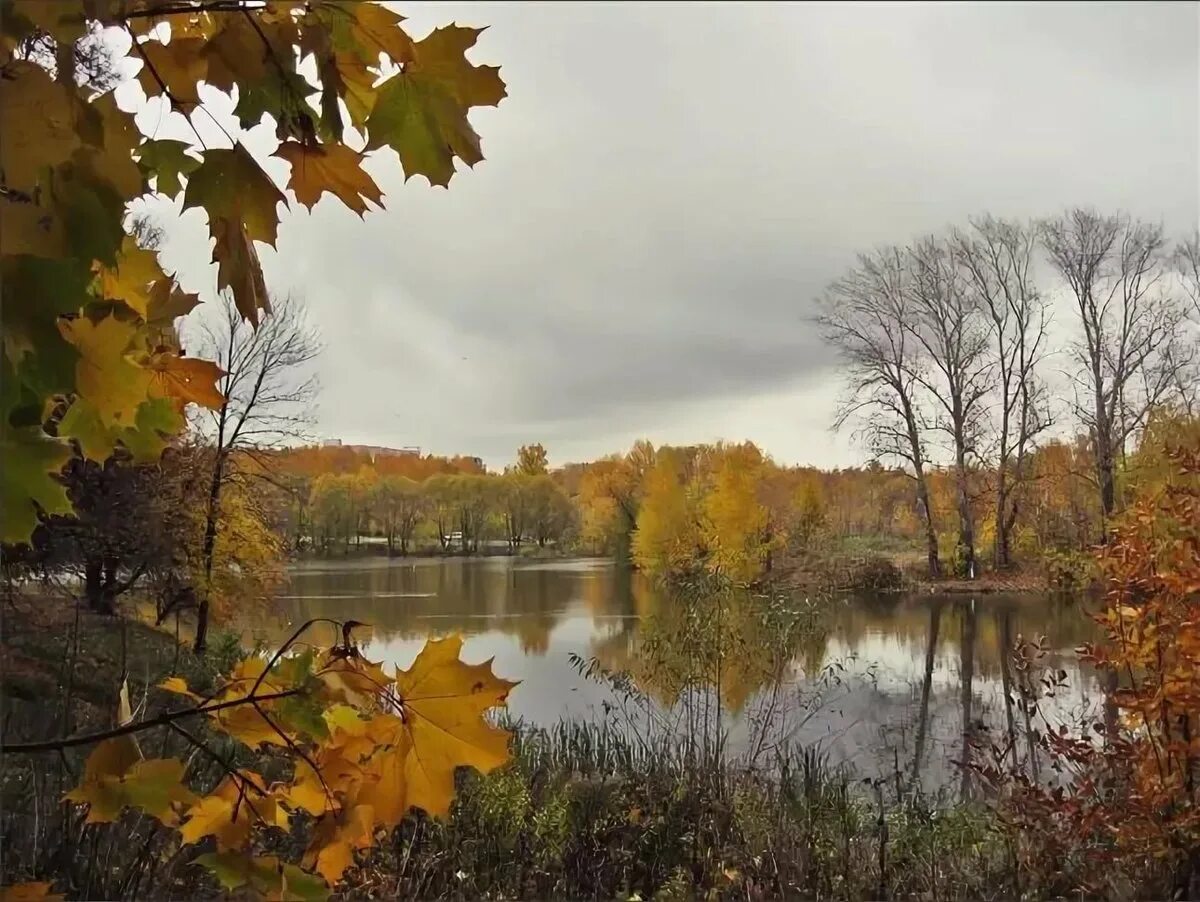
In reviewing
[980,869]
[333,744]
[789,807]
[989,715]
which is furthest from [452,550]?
[333,744]

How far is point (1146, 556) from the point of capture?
164cm

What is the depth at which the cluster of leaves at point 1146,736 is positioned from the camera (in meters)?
1.59

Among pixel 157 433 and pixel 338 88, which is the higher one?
pixel 338 88

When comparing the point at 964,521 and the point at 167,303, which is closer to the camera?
the point at 167,303

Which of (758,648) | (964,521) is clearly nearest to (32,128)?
(758,648)

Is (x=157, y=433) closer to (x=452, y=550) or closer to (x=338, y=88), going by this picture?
(x=338, y=88)

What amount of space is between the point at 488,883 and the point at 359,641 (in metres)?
1.72

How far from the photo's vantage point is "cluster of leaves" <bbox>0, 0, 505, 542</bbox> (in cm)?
29

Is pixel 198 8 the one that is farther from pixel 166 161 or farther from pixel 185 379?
pixel 185 379

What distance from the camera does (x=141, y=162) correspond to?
38 centimetres

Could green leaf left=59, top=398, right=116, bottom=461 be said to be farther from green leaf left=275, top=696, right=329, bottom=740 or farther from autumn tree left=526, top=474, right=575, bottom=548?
autumn tree left=526, top=474, right=575, bottom=548

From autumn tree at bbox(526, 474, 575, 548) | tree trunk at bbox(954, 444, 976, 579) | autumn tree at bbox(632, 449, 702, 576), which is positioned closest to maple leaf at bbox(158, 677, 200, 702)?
autumn tree at bbox(632, 449, 702, 576)

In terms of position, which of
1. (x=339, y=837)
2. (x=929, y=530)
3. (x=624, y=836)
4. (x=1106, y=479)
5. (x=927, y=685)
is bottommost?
(x=927, y=685)

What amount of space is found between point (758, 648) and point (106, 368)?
10.3 feet
